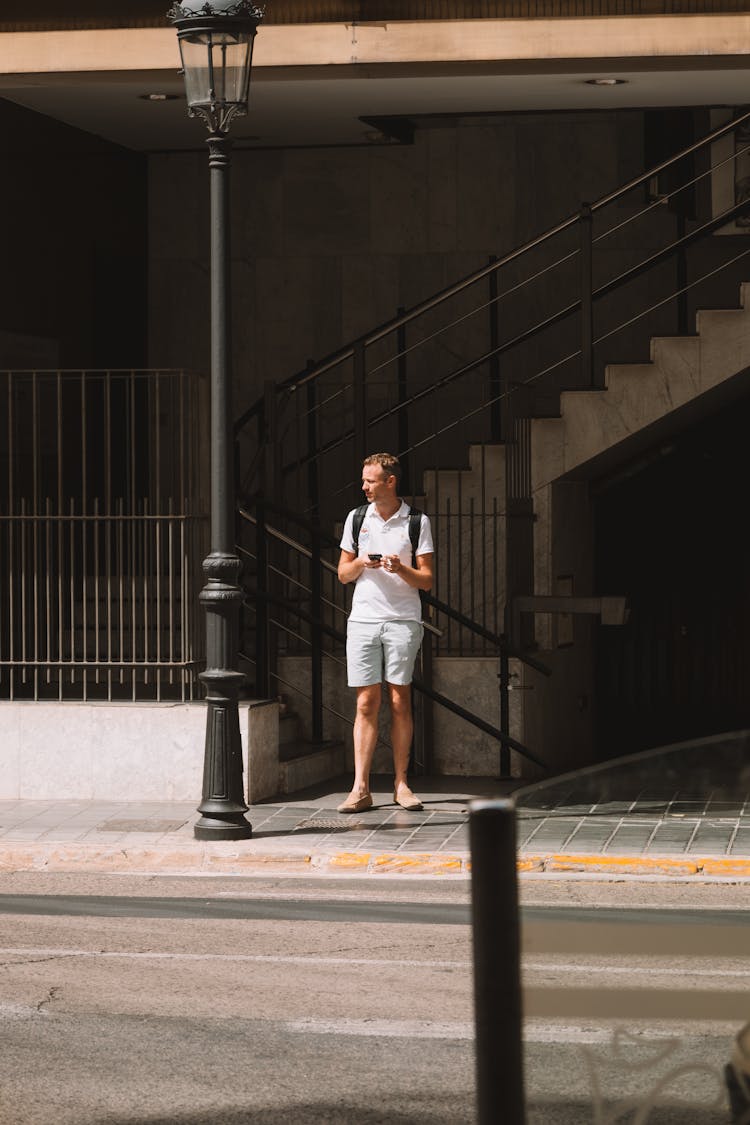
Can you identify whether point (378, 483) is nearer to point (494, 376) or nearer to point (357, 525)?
point (357, 525)

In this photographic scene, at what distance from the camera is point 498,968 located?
9.87 feet

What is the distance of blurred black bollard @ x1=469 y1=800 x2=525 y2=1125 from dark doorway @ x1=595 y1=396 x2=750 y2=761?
46.0ft

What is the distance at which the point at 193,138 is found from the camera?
54.6 feet

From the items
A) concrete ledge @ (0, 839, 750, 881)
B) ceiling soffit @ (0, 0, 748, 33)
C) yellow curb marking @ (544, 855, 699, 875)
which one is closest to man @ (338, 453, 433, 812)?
concrete ledge @ (0, 839, 750, 881)

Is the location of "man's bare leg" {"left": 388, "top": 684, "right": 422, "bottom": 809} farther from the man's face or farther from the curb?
the curb

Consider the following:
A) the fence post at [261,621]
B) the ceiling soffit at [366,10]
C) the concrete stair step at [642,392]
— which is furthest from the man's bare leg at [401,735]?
the ceiling soffit at [366,10]

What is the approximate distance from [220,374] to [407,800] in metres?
2.86

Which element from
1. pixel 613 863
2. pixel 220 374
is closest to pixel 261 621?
pixel 220 374

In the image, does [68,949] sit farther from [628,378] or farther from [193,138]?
[193,138]

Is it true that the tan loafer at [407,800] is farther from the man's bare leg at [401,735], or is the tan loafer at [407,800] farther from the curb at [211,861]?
the curb at [211,861]

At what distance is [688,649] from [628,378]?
155 inches

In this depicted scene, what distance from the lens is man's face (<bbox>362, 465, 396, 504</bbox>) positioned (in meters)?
11.2

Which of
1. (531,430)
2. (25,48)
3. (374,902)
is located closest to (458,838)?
(374,902)

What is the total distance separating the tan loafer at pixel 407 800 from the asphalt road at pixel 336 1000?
1.78m
